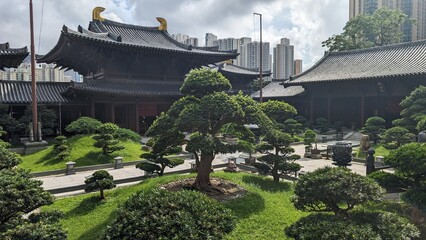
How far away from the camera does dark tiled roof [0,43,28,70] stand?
2161 cm

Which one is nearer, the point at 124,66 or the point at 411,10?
the point at 124,66

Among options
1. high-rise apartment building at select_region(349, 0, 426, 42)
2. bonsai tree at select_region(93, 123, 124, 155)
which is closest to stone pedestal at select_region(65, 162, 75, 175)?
bonsai tree at select_region(93, 123, 124, 155)

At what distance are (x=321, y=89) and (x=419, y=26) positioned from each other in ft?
109

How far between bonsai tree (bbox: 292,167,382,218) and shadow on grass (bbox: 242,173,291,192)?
14.8 feet

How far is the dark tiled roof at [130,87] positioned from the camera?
80.0ft

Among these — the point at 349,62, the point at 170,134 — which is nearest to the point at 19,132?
the point at 170,134

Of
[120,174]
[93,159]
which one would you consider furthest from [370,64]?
[93,159]

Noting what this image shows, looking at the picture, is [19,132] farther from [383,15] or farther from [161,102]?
[383,15]

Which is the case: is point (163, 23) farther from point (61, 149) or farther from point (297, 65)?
point (297, 65)

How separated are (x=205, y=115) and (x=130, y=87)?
1962 cm

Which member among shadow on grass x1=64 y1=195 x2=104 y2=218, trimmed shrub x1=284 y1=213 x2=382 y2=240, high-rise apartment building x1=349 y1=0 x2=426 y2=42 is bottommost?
shadow on grass x1=64 y1=195 x2=104 y2=218

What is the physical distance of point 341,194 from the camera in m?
6.02

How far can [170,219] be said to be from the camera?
458 cm

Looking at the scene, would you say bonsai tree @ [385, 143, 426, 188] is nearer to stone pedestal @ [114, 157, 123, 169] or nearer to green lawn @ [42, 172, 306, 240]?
green lawn @ [42, 172, 306, 240]
